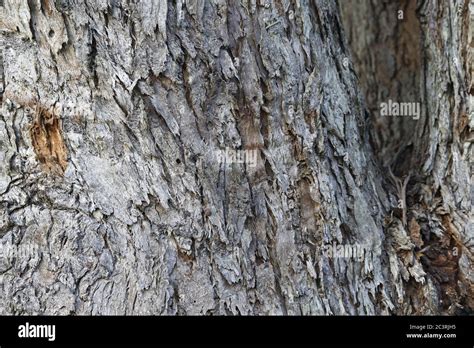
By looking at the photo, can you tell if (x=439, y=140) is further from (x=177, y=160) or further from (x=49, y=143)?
(x=49, y=143)

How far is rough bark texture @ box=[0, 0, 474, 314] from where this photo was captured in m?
2.26

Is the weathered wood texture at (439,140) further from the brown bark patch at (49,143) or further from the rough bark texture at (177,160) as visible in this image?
the brown bark patch at (49,143)

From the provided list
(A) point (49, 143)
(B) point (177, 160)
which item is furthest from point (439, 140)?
(A) point (49, 143)

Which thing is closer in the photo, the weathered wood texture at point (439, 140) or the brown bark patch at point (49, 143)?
the brown bark patch at point (49, 143)

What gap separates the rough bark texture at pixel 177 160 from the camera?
89.0 inches

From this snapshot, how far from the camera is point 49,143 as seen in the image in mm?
2309

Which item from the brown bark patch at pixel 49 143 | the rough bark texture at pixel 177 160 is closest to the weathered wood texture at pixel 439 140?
the rough bark texture at pixel 177 160

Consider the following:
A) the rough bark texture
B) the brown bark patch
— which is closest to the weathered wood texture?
the rough bark texture

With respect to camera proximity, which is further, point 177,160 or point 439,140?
point 439,140

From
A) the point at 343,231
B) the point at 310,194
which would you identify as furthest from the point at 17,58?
the point at 343,231

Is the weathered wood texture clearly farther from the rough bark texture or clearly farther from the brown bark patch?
the brown bark patch

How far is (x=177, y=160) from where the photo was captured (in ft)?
7.56

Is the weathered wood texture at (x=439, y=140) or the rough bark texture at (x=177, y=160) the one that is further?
the weathered wood texture at (x=439, y=140)

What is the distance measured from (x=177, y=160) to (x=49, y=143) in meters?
0.47
